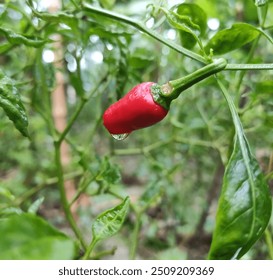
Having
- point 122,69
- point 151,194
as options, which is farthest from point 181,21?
point 151,194

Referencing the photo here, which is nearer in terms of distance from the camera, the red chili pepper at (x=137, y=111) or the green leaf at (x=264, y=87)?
Answer: the red chili pepper at (x=137, y=111)

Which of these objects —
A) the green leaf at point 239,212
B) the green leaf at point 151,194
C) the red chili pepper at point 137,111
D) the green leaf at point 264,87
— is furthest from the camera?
the green leaf at point 151,194

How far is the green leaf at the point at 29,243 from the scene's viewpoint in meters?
0.30

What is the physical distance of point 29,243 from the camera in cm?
30

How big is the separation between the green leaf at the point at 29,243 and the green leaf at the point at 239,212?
0.53ft

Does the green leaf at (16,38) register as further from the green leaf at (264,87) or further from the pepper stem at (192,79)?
the green leaf at (264,87)

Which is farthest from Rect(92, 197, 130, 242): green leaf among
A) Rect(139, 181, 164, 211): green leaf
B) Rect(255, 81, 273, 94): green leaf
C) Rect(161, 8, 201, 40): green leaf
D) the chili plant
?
Rect(139, 181, 164, 211): green leaf

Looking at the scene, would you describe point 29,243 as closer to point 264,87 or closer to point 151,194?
point 264,87

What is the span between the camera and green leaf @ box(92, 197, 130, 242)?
0.46 m

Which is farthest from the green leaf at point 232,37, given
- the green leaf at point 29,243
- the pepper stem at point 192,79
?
the green leaf at point 29,243

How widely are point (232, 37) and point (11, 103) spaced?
30 cm
